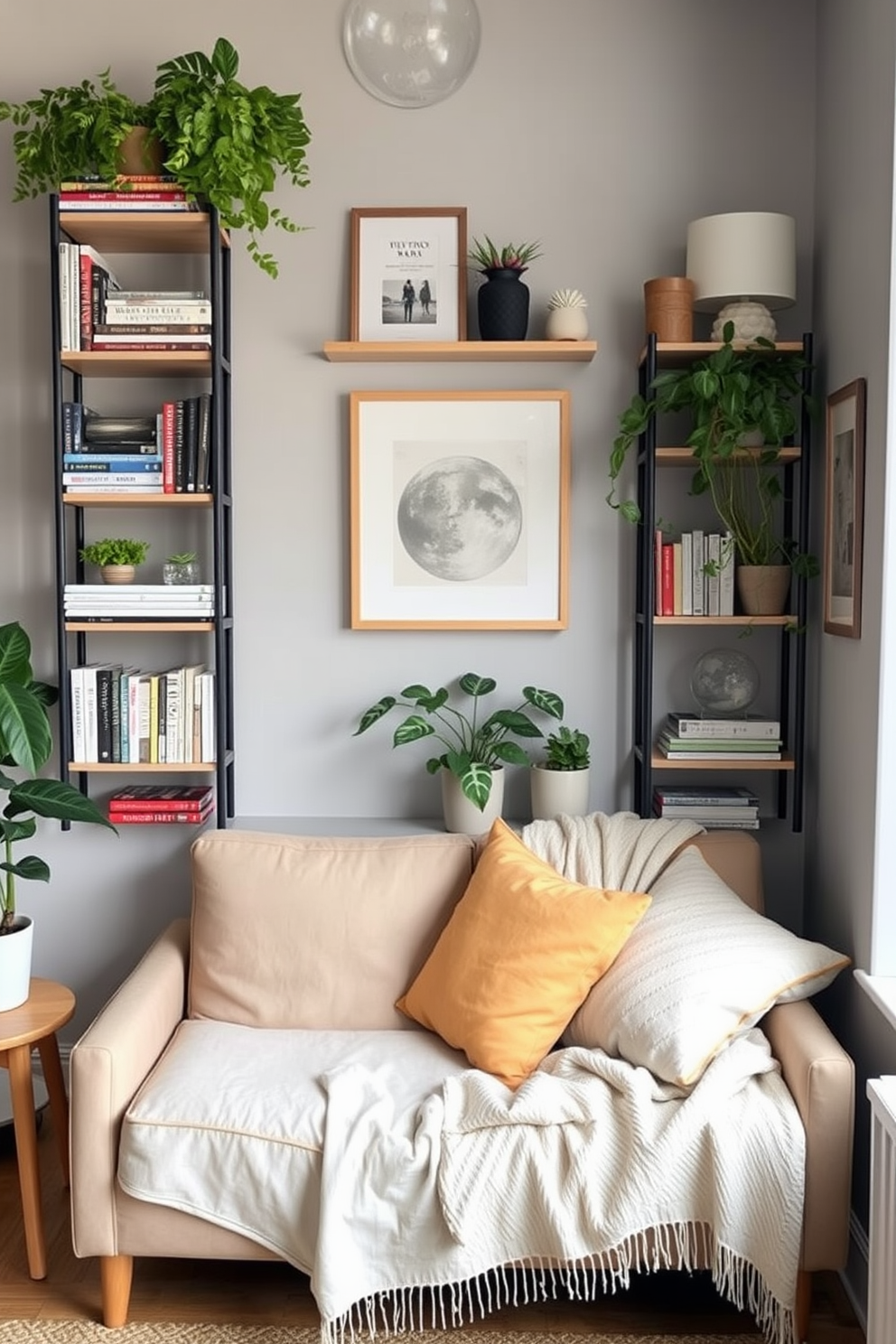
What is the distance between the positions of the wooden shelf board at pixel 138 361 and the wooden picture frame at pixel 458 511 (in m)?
0.41

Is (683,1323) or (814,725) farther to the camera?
(814,725)

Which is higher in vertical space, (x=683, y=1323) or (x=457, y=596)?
(x=457, y=596)

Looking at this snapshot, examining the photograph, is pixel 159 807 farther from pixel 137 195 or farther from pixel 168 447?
pixel 137 195

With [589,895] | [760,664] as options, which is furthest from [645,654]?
[589,895]

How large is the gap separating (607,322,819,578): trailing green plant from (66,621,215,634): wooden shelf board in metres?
1.06

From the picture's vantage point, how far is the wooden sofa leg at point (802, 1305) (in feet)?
7.32

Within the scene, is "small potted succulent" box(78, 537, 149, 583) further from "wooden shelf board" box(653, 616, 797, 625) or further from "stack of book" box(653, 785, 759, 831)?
"stack of book" box(653, 785, 759, 831)

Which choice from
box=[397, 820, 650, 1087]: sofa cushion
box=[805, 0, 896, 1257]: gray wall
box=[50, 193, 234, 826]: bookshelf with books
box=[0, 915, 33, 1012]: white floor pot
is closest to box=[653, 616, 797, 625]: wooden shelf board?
box=[805, 0, 896, 1257]: gray wall

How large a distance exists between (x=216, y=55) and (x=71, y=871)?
205 cm

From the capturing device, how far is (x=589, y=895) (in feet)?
8.38

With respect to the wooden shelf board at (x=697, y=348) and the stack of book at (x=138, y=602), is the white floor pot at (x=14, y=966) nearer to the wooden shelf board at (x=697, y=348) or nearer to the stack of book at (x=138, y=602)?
the stack of book at (x=138, y=602)

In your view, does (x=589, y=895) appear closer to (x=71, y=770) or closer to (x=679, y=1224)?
Result: (x=679, y=1224)

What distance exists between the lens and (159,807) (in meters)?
3.05

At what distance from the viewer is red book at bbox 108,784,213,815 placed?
3.05 meters
